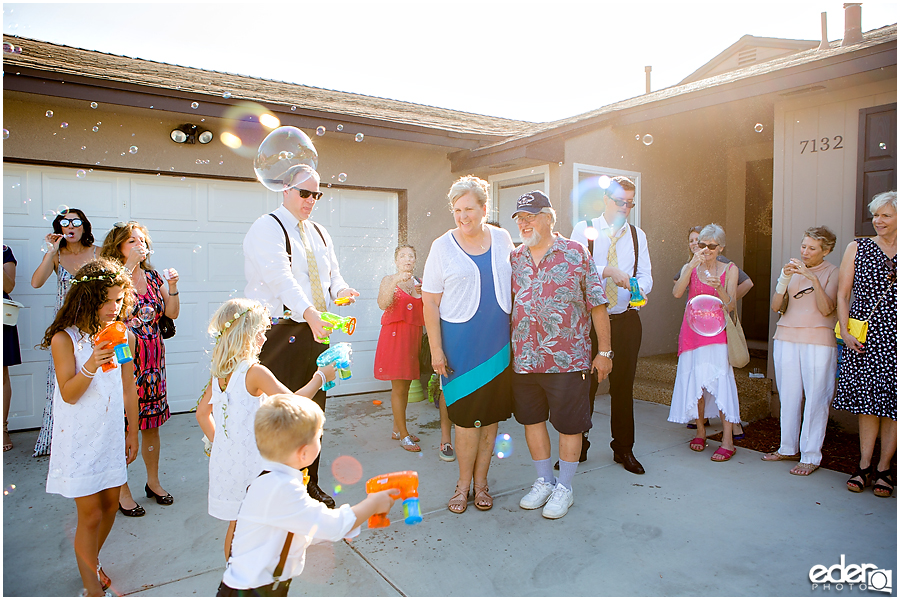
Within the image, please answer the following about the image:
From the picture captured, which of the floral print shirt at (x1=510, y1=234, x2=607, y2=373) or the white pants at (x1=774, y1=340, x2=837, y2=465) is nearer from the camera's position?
the floral print shirt at (x1=510, y1=234, x2=607, y2=373)

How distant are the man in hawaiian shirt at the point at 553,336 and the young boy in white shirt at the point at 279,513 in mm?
1655

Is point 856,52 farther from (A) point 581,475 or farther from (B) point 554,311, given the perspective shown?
(A) point 581,475

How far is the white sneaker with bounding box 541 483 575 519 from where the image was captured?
3.25m

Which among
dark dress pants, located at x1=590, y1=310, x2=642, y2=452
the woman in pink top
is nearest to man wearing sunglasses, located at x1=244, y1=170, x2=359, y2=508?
dark dress pants, located at x1=590, y1=310, x2=642, y2=452

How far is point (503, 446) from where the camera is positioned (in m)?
4.68

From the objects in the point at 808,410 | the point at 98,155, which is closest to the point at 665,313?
the point at 808,410

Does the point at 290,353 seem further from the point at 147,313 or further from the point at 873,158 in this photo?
the point at 873,158

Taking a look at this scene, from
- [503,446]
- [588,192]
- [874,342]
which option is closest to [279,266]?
[503,446]

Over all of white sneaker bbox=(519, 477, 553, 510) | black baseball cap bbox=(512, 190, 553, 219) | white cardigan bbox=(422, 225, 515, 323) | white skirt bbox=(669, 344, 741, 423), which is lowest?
white sneaker bbox=(519, 477, 553, 510)

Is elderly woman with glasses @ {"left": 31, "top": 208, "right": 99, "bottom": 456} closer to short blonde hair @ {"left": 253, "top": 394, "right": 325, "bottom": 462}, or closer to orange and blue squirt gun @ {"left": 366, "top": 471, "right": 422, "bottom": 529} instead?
short blonde hair @ {"left": 253, "top": 394, "right": 325, "bottom": 462}

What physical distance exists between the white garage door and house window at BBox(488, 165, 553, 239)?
137 cm

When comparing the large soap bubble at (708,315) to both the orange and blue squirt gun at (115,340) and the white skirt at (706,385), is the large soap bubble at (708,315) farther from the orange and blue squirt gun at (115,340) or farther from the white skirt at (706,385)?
the orange and blue squirt gun at (115,340)

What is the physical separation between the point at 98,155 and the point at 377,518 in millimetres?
4956

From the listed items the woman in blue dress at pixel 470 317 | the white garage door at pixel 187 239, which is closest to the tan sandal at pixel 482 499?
the woman in blue dress at pixel 470 317
